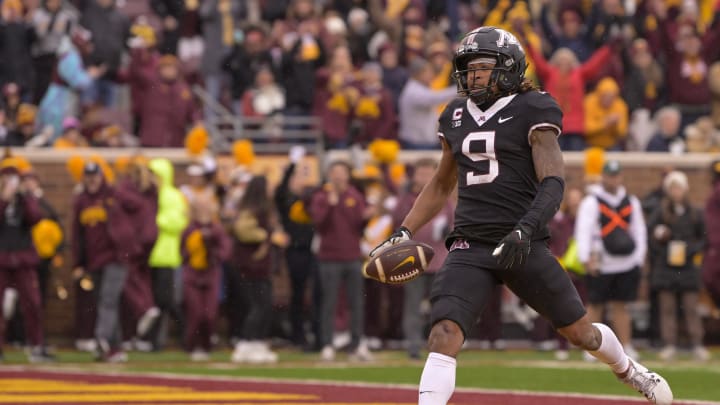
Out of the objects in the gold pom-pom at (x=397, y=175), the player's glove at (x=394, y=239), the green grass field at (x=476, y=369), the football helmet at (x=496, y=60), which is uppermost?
the football helmet at (x=496, y=60)

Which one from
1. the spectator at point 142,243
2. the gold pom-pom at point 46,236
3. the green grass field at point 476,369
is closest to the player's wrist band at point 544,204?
the green grass field at point 476,369

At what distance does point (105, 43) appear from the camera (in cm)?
1878

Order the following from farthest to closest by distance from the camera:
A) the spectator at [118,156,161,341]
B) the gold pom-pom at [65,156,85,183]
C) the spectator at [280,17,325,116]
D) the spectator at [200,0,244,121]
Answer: the spectator at [200,0,244,121] < the spectator at [280,17,325,116] < the gold pom-pom at [65,156,85,183] < the spectator at [118,156,161,341]

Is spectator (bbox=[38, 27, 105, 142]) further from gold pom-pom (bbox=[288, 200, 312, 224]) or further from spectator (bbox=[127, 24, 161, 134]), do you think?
gold pom-pom (bbox=[288, 200, 312, 224])

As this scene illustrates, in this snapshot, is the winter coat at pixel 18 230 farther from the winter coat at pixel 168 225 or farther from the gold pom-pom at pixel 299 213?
the gold pom-pom at pixel 299 213

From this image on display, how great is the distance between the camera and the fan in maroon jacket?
1501 cm

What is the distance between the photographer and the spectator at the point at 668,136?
1953cm

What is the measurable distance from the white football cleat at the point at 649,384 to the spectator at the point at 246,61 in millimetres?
10999

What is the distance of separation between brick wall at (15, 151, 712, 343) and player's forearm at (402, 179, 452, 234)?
8.67 meters

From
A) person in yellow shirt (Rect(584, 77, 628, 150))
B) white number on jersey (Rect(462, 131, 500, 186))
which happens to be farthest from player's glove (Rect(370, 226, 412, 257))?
person in yellow shirt (Rect(584, 77, 628, 150))

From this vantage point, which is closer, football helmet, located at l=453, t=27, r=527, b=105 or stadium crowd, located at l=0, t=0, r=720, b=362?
football helmet, located at l=453, t=27, r=527, b=105

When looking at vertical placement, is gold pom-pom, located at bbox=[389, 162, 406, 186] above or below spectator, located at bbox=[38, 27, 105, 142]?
below

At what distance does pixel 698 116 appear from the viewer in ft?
66.6

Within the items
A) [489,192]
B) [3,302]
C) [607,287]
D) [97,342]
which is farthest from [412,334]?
[489,192]
